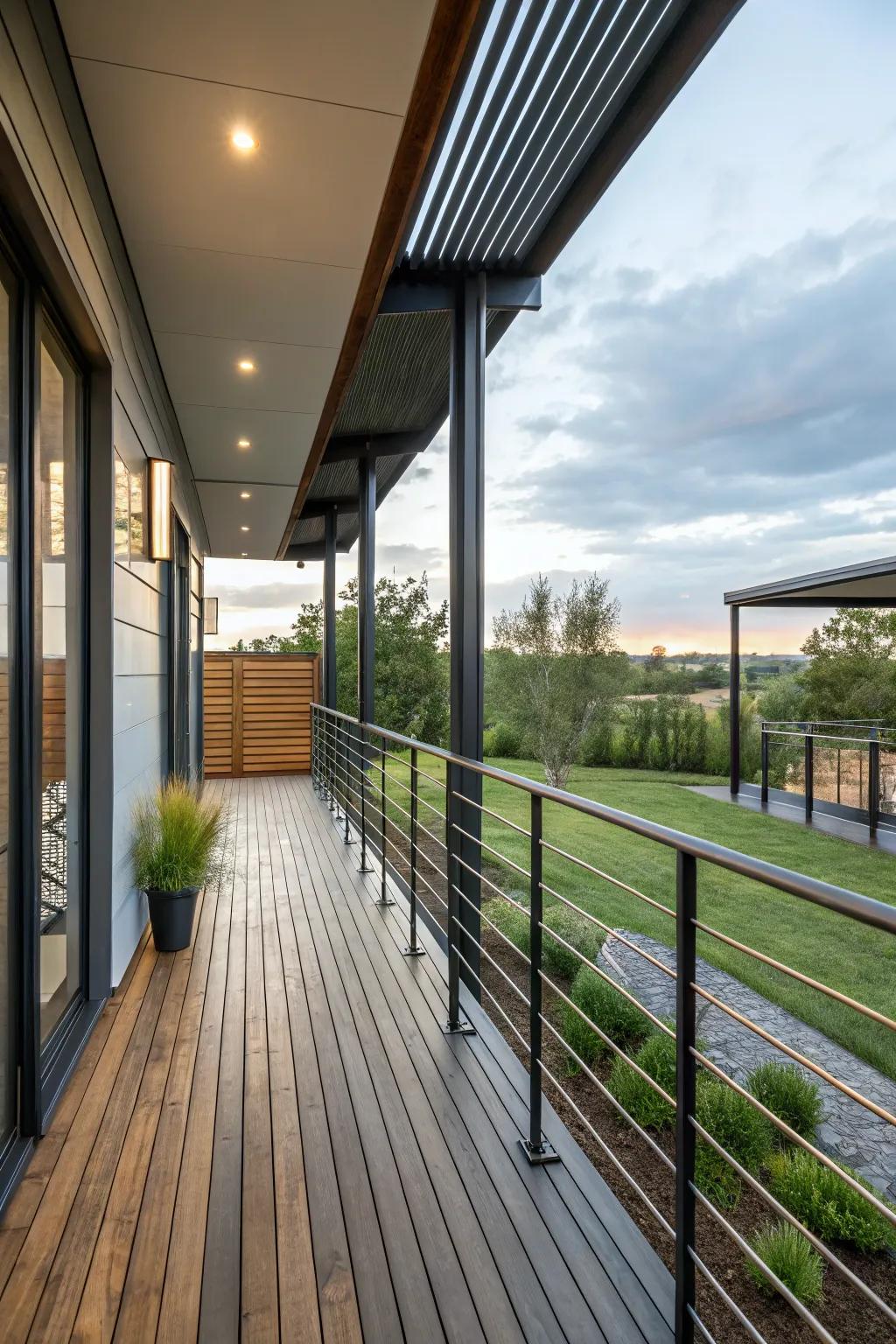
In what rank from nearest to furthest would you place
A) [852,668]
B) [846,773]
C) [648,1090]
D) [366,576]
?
[648,1090] < [366,576] < [846,773] < [852,668]

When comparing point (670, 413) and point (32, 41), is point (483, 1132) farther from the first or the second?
point (670, 413)

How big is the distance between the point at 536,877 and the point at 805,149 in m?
18.8

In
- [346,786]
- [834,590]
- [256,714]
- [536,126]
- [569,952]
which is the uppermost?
[536,126]

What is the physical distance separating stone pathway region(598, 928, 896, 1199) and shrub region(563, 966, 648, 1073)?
18 centimetres

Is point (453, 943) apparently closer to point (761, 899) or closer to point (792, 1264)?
point (792, 1264)

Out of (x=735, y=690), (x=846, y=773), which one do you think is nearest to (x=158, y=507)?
(x=735, y=690)

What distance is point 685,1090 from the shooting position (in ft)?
3.67

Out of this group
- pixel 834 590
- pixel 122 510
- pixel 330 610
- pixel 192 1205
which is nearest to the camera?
pixel 192 1205

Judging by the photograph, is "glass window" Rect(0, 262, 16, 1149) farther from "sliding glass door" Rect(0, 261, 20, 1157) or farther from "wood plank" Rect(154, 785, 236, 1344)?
"wood plank" Rect(154, 785, 236, 1344)

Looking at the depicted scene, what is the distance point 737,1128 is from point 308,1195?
87.2 inches

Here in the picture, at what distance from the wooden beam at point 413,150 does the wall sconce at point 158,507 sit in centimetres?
92

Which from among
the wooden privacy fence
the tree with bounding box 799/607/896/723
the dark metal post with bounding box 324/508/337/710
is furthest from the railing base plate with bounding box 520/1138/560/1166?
the tree with bounding box 799/607/896/723

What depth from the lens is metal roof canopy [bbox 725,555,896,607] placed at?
715 cm

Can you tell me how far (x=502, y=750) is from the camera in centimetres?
1689
